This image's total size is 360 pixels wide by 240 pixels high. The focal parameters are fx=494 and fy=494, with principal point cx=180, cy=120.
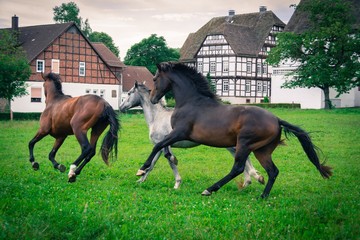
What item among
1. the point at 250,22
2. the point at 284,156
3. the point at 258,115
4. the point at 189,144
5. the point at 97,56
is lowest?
the point at 284,156

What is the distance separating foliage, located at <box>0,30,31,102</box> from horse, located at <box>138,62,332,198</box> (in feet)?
110

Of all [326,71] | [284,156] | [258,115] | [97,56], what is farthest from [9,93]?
[258,115]

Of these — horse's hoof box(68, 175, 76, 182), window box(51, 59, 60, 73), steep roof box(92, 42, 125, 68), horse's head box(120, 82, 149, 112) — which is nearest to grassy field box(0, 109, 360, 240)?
horse's hoof box(68, 175, 76, 182)

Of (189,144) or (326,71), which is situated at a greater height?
(326,71)

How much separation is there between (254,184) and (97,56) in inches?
1914

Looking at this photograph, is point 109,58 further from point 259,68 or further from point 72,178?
point 72,178

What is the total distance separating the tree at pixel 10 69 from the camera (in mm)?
41031

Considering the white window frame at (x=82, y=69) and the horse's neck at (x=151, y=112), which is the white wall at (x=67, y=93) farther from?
the horse's neck at (x=151, y=112)

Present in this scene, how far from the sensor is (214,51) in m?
67.9

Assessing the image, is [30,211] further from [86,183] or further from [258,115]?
[258,115]

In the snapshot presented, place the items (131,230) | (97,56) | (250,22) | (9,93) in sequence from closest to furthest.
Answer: (131,230) → (9,93) → (97,56) → (250,22)

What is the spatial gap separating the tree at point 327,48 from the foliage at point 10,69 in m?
23.3

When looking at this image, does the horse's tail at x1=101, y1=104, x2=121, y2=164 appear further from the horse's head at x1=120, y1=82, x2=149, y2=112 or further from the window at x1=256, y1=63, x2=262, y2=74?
the window at x1=256, y1=63, x2=262, y2=74

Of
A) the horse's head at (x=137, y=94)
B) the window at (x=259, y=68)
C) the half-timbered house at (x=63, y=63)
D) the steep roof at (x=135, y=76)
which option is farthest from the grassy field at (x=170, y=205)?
the window at (x=259, y=68)
